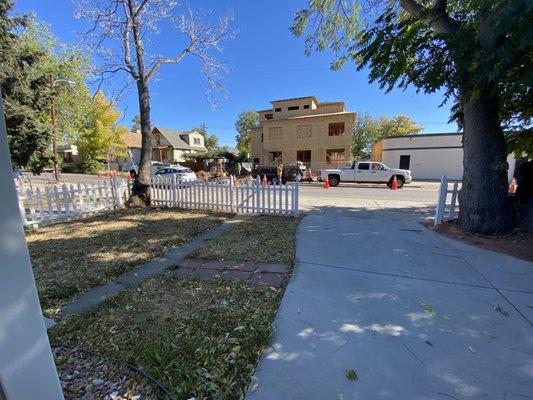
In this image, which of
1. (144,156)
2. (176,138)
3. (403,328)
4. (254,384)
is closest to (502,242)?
(403,328)

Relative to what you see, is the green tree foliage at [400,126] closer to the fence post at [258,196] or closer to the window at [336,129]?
the window at [336,129]

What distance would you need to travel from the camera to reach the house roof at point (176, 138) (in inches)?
1768

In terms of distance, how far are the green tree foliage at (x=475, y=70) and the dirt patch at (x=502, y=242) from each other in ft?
0.67

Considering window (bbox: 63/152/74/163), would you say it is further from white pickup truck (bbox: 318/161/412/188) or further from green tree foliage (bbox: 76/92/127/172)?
white pickup truck (bbox: 318/161/412/188)

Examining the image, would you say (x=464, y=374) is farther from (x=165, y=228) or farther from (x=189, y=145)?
(x=189, y=145)

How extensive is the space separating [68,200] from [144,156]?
8.73 ft

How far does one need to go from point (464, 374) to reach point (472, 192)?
16.0ft

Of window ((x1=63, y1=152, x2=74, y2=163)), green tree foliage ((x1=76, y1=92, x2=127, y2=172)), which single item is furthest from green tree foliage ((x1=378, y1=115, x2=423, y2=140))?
window ((x1=63, y1=152, x2=74, y2=163))

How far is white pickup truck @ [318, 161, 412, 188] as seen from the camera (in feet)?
59.3

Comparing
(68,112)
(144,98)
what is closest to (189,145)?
(68,112)

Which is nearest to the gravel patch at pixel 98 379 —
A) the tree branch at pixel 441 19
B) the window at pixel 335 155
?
the tree branch at pixel 441 19

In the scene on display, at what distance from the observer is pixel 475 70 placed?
4.60 metres

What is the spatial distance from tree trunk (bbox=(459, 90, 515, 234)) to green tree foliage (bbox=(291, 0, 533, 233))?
2 centimetres

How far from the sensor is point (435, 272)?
4074mm
